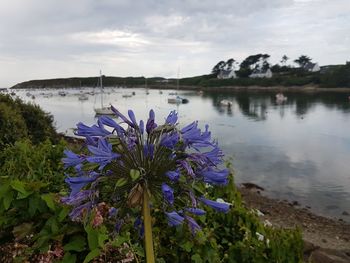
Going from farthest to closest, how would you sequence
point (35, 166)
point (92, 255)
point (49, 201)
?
point (35, 166) → point (49, 201) → point (92, 255)

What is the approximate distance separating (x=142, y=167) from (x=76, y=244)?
3.87 feet

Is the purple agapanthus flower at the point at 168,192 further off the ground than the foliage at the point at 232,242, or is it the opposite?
the purple agapanthus flower at the point at 168,192

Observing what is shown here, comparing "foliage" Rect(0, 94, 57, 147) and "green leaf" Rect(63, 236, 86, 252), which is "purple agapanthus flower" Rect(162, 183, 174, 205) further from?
"foliage" Rect(0, 94, 57, 147)

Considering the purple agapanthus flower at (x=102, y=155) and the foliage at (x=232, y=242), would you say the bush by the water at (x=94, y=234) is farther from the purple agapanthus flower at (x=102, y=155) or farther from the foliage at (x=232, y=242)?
the purple agapanthus flower at (x=102, y=155)

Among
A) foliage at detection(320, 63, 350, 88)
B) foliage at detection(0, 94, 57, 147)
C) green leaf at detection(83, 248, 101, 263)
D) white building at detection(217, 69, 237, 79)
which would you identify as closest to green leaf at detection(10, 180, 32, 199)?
→ green leaf at detection(83, 248, 101, 263)

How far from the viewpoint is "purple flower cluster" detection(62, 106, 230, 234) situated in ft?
5.16

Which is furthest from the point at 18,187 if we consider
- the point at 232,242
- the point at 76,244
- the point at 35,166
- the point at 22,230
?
the point at 232,242

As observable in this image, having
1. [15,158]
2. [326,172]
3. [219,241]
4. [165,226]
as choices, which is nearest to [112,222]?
[165,226]

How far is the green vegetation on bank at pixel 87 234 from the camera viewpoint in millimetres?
2525

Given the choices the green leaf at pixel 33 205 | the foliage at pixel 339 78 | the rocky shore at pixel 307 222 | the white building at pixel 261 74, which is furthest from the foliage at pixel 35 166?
the white building at pixel 261 74

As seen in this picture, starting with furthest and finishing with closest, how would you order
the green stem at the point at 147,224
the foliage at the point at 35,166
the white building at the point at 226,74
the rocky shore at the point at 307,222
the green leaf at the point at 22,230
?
the white building at the point at 226,74 → the rocky shore at the point at 307,222 → the foliage at the point at 35,166 → the green leaf at the point at 22,230 → the green stem at the point at 147,224

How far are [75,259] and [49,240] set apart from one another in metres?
0.24

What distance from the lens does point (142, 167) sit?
1.60m

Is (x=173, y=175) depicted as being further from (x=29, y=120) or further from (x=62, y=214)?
(x=29, y=120)
